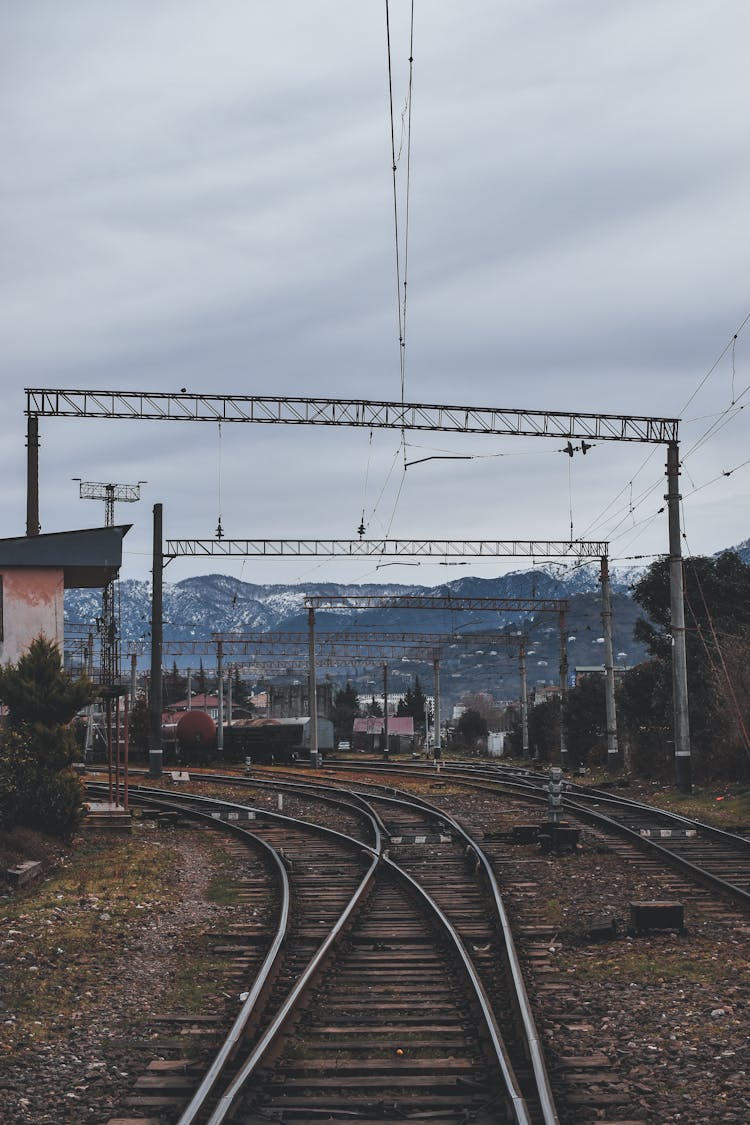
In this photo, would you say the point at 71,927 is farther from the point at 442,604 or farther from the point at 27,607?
the point at 442,604

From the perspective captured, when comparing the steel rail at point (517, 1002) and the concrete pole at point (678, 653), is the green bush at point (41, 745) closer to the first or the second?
the steel rail at point (517, 1002)

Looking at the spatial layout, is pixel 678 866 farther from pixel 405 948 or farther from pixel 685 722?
pixel 685 722

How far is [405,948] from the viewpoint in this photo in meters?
11.6

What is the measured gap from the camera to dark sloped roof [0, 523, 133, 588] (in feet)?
98.8

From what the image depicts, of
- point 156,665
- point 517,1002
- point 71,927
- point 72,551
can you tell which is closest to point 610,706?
point 156,665

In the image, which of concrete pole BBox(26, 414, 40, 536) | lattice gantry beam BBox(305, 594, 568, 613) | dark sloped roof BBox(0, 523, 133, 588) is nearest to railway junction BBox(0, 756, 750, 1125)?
dark sloped roof BBox(0, 523, 133, 588)

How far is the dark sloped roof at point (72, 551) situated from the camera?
98.8ft

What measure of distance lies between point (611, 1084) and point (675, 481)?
1068 inches

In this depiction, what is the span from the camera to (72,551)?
30.9m

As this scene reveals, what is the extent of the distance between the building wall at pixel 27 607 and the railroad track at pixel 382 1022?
52.5 ft

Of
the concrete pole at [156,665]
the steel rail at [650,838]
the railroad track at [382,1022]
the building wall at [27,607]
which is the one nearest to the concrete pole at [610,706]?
the steel rail at [650,838]

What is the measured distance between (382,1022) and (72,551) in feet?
78.6

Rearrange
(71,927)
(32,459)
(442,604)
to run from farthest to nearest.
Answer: (442,604), (32,459), (71,927)

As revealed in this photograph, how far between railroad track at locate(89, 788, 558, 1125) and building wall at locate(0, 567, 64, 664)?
16.0 meters
